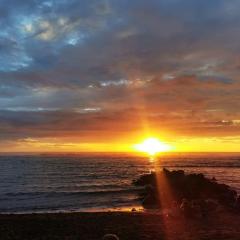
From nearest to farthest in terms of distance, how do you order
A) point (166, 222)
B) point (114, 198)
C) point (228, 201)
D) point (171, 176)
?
point (166, 222)
point (228, 201)
point (114, 198)
point (171, 176)

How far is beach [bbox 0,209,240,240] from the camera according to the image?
68.6 feet

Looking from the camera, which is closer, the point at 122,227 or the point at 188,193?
the point at 122,227

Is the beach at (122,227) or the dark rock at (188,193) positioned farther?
the dark rock at (188,193)

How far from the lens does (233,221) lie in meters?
26.7

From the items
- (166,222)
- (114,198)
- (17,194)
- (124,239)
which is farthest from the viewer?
(17,194)

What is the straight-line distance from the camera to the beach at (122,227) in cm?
2092

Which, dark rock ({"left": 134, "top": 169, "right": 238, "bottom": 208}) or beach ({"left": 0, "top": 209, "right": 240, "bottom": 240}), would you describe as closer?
beach ({"left": 0, "top": 209, "right": 240, "bottom": 240})

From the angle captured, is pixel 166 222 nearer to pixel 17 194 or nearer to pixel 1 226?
pixel 1 226

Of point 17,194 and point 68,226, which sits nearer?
point 68,226

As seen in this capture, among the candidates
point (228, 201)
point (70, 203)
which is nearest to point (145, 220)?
point (228, 201)

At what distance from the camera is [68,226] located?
78.2 ft

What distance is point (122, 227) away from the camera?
23.4 m

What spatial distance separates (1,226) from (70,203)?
18.6 metres

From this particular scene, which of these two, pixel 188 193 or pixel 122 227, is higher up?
pixel 188 193
